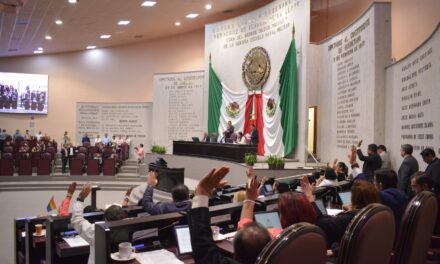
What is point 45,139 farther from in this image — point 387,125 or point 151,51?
point 387,125

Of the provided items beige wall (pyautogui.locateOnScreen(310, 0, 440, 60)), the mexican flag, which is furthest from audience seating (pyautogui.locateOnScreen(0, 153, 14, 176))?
beige wall (pyautogui.locateOnScreen(310, 0, 440, 60))

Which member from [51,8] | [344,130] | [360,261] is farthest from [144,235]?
[51,8]

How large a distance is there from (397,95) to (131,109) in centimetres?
1340

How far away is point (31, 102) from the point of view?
61.3 feet

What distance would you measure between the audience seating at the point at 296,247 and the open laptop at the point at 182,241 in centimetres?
127

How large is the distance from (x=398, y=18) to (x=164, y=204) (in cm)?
857

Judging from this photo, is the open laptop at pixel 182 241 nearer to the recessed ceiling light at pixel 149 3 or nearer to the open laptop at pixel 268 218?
the open laptop at pixel 268 218

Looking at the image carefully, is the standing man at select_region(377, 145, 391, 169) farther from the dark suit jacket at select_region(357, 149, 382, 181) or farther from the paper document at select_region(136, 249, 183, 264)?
the paper document at select_region(136, 249, 183, 264)

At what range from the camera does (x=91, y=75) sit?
19375 millimetres

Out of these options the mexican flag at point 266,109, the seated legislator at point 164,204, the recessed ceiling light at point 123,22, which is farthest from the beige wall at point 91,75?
the seated legislator at point 164,204

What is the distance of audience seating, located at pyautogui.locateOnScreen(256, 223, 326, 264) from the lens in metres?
1.25

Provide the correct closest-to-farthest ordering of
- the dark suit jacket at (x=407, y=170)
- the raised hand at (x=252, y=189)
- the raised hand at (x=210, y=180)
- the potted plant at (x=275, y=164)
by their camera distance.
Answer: the raised hand at (x=210, y=180) < the raised hand at (x=252, y=189) < the dark suit jacket at (x=407, y=170) < the potted plant at (x=275, y=164)

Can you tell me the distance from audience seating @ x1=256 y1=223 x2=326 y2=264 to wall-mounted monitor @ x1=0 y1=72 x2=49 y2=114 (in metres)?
19.6

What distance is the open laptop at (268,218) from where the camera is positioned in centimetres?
291
